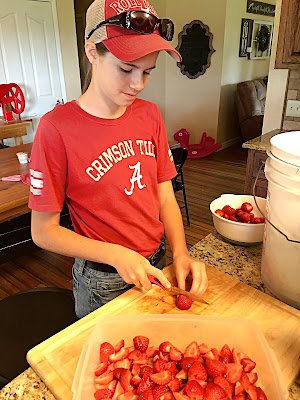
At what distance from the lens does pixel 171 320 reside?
769mm

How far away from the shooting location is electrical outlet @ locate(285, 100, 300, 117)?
2.57 m

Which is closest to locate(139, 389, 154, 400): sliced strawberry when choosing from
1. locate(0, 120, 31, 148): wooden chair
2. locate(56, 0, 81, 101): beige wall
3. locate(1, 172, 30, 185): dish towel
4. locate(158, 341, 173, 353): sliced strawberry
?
locate(158, 341, 173, 353): sliced strawberry

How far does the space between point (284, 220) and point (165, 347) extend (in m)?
0.38

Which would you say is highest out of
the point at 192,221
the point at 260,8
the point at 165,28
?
the point at 260,8

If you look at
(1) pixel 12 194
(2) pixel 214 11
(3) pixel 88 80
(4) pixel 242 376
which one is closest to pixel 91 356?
(4) pixel 242 376

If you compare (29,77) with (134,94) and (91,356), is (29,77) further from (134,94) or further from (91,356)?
(91,356)

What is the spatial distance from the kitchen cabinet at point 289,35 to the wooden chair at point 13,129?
2.88 m

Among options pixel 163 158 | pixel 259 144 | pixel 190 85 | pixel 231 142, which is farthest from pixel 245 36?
pixel 163 158

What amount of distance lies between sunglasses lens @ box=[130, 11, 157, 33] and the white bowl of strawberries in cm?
59

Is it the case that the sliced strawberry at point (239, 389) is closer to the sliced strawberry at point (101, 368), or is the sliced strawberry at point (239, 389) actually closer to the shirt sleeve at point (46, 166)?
the sliced strawberry at point (101, 368)

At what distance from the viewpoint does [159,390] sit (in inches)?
24.7

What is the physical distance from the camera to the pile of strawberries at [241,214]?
108 cm

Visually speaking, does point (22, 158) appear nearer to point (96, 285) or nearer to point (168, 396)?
point (96, 285)

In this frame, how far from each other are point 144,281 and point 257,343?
0.28 m
